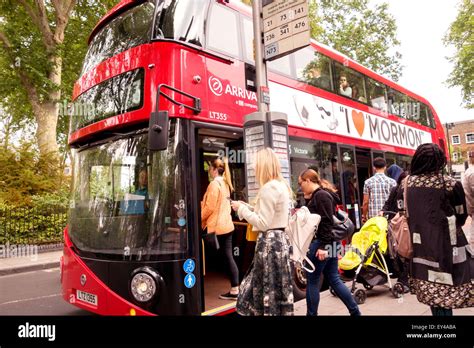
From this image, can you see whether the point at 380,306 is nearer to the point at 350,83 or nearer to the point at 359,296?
the point at 359,296

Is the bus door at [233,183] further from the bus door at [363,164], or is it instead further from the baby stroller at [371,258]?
the bus door at [363,164]

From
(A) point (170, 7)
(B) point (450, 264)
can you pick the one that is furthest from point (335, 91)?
(B) point (450, 264)

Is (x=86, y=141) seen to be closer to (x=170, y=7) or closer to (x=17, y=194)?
(x=170, y=7)

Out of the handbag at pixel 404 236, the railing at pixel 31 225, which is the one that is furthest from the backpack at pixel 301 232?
the railing at pixel 31 225

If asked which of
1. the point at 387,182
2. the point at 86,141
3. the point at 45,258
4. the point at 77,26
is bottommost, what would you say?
the point at 45,258

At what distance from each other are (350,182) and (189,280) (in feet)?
15.6

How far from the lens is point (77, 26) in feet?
65.1

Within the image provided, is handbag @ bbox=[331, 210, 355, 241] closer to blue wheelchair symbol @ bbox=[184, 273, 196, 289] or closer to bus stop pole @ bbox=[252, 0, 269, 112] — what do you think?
blue wheelchair symbol @ bbox=[184, 273, 196, 289]

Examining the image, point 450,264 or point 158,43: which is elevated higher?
point 158,43

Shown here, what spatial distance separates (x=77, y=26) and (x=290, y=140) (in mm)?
17751

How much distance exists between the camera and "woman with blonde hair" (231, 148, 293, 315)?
11.4 feet

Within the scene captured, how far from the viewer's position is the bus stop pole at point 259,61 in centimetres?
516

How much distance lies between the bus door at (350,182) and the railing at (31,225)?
10500mm

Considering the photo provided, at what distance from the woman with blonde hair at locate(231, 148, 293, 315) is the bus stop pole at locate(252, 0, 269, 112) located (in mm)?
1734
